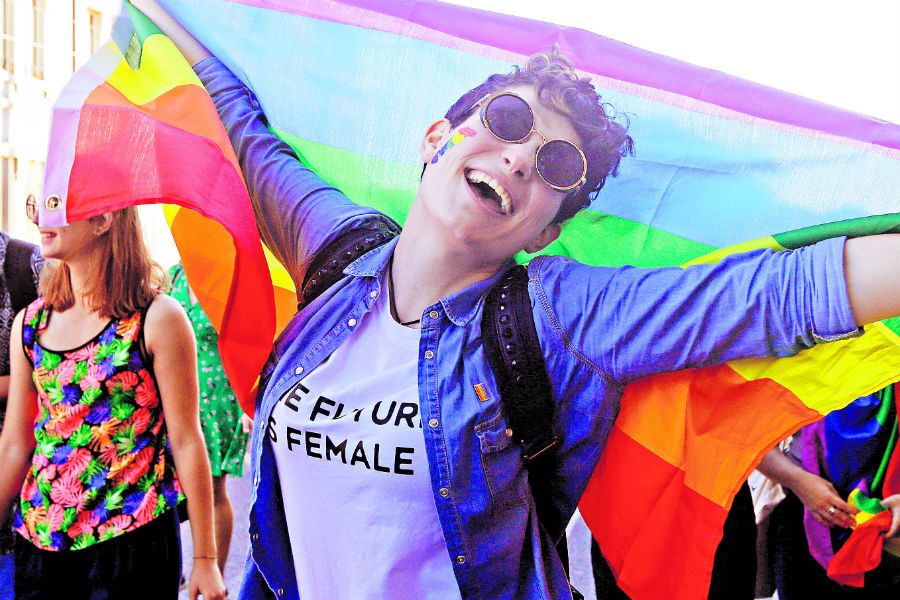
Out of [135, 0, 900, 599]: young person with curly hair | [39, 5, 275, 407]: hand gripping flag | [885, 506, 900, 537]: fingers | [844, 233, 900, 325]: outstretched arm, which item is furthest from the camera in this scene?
[885, 506, 900, 537]: fingers

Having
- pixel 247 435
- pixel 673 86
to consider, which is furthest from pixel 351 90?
pixel 247 435

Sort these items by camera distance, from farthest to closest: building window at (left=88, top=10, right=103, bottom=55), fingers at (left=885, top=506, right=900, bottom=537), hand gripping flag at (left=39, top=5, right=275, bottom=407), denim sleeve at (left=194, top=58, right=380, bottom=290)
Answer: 1. building window at (left=88, top=10, right=103, bottom=55)
2. fingers at (left=885, top=506, right=900, bottom=537)
3. denim sleeve at (left=194, top=58, right=380, bottom=290)
4. hand gripping flag at (left=39, top=5, right=275, bottom=407)

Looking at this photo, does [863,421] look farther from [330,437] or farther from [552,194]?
[330,437]

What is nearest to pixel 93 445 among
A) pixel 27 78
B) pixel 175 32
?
pixel 175 32

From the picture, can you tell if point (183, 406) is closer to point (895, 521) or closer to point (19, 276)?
point (19, 276)

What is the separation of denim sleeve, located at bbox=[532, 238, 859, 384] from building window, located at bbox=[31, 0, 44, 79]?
35.4 feet

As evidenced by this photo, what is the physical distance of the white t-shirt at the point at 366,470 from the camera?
77.3 inches

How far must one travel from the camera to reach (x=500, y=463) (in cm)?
196

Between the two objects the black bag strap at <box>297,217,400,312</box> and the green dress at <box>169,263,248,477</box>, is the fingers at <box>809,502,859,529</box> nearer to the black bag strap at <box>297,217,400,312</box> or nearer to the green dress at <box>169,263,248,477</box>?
the black bag strap at <box>297,217,400,312</box>

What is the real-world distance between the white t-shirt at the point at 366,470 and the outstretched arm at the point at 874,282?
86 cm

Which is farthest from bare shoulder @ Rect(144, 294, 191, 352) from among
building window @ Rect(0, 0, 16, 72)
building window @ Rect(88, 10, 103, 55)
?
building window @ Rect(88, 10, 103, 55)

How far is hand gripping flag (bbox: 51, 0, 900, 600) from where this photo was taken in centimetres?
202

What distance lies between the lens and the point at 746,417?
2.05 m

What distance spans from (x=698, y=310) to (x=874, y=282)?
0.31 m
